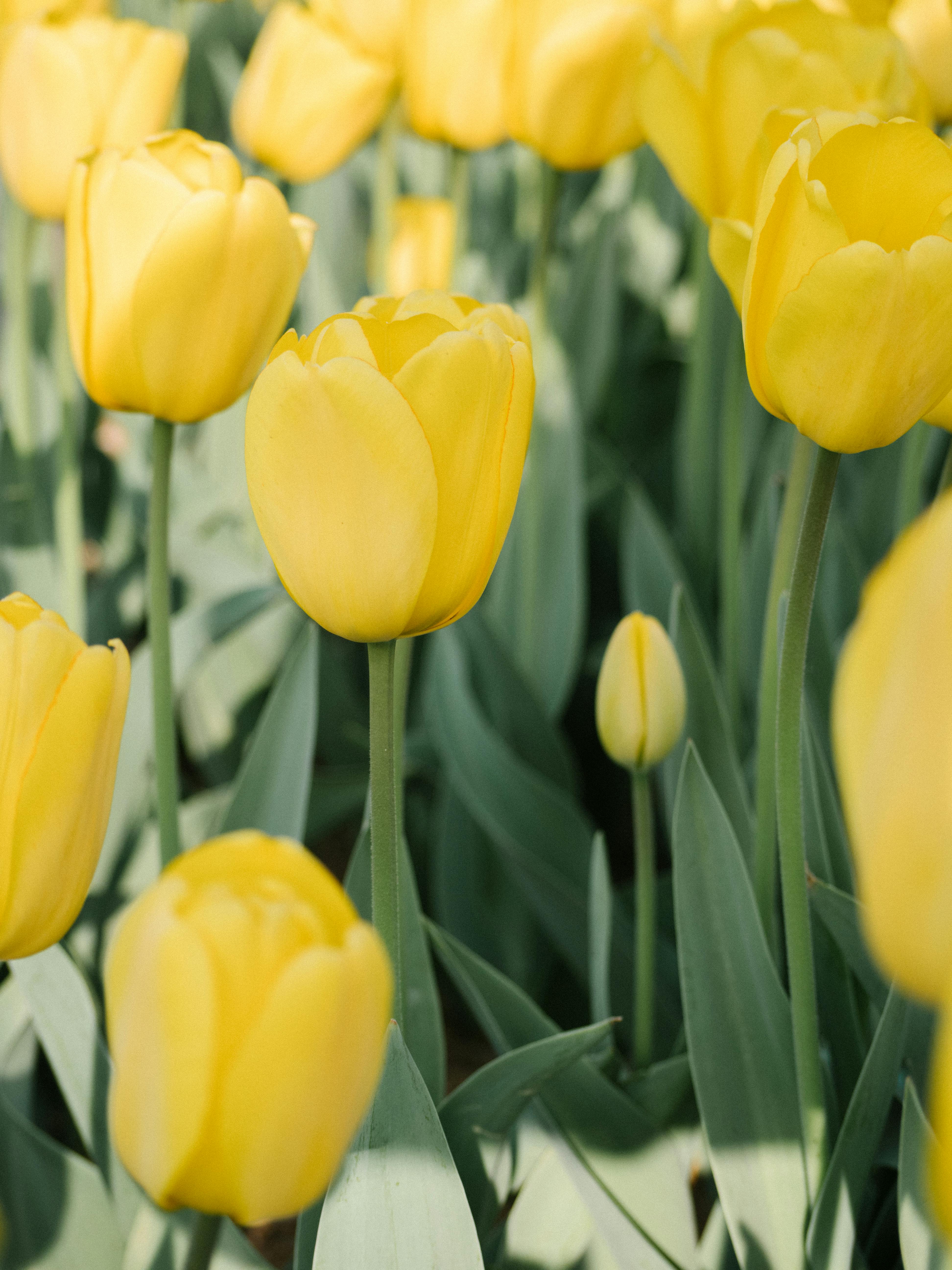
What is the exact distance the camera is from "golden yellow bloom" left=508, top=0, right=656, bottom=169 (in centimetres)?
94

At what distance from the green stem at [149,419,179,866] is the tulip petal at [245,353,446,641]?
0.75 feet

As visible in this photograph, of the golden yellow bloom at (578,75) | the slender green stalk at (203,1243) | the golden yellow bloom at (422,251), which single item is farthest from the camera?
the golden yellow bloom at (422,251)

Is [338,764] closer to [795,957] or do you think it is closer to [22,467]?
[22,467]

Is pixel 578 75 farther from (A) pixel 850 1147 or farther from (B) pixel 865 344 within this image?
(A) pixel 850 1147

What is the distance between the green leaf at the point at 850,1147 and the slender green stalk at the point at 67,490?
2.42 ft

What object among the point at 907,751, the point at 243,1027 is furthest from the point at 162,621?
the point at 907,751

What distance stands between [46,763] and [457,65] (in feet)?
2.80

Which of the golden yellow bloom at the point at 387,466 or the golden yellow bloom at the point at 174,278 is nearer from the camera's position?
the golden yellow bloom at the point at 387,466

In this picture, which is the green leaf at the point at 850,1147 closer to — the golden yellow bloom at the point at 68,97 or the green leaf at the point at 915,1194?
the green leaf at the point at 915,1194

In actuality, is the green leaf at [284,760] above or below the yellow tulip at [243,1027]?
below

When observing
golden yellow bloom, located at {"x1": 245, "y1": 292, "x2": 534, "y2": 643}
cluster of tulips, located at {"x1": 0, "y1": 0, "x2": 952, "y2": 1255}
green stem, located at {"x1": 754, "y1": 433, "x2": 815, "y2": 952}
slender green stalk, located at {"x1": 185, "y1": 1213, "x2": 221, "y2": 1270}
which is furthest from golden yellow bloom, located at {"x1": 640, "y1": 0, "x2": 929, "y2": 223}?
slender green stalk, located at {"x1": 185, "y1": 1213, "x2": 221, "y2": 1270}

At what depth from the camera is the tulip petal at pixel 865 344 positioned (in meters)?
0.47

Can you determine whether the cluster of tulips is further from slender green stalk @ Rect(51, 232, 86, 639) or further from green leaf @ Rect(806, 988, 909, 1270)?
slender green stalk @ Rect(51, 232, 86, 639)

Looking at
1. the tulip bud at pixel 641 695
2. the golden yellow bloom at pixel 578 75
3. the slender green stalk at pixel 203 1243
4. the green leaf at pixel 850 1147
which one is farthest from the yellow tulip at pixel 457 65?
the slender green stalk at pixel 203 1243
